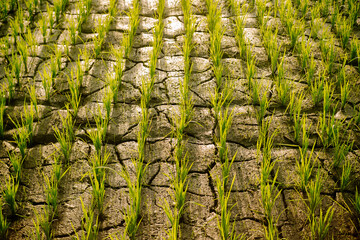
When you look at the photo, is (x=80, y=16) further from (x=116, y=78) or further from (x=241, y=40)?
(x=241, y=40)

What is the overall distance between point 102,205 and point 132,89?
939 mm

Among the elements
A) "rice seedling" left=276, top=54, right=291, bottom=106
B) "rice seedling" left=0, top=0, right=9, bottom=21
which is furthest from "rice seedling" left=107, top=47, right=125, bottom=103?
"rice seedling" left=0, top=0, right=9, bottom=21

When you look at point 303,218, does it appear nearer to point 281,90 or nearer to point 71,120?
point 281,90

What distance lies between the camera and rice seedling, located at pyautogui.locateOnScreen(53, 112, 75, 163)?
6.16 ft

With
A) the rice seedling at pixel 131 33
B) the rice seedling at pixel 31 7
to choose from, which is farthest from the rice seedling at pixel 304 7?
the rice seedling at pixel 31 7

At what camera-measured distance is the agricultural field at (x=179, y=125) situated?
164cm

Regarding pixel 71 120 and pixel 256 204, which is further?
pixel 71 120

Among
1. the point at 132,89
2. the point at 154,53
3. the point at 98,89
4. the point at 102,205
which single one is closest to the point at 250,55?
the point at 154,53

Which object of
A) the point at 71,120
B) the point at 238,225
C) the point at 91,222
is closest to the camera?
the point at 91,222

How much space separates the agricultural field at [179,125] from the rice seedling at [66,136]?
0.01m

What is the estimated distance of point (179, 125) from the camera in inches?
78.6

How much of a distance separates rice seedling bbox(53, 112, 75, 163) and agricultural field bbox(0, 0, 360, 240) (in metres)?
0.01

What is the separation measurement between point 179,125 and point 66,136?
65 cm

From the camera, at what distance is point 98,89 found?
238 centimetres
